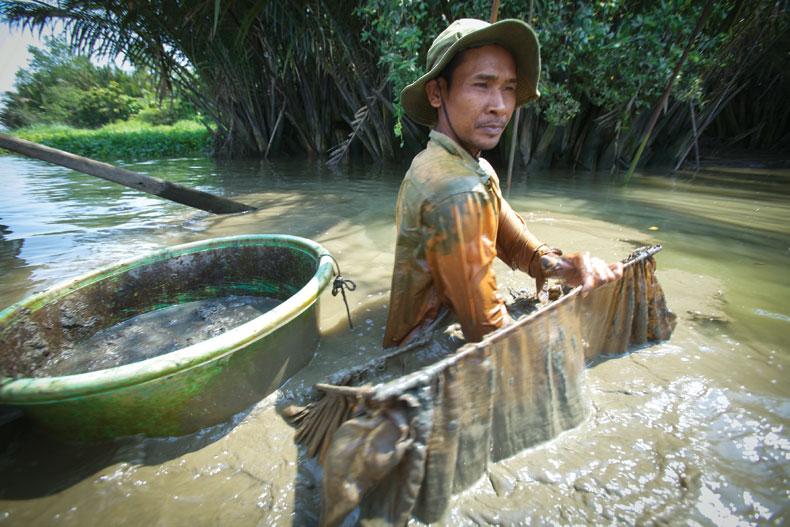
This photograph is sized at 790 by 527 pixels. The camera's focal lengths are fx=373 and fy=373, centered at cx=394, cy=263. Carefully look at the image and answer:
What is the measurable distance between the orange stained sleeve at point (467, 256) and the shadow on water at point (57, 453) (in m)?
1.03

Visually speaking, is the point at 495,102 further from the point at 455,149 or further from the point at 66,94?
the point at 66,94

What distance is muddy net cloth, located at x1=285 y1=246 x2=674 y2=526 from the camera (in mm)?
934

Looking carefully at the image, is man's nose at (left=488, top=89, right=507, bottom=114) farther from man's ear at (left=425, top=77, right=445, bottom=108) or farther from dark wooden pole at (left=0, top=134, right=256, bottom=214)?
dark wooden pole at (left=0, top=134, right=256, bottom=214)

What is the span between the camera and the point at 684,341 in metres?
1.89

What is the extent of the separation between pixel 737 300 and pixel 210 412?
2.94 metres

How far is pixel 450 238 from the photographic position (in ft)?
4.11

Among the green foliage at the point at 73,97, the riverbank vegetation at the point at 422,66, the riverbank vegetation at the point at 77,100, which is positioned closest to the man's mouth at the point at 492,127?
the riverbank vegetation at the point at 422,66

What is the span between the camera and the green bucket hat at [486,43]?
49.4 inches

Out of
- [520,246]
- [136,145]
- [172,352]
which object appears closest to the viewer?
[172,352]

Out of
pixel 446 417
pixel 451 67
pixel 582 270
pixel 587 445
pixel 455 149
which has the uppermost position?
pixel 451 67

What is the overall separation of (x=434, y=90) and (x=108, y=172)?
3.60 meters

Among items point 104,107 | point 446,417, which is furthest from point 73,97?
point 446,417

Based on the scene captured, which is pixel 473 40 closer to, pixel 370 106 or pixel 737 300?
pixel 737 300

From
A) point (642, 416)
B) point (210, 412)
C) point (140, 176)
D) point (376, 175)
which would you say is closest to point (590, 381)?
point (642, 416)
